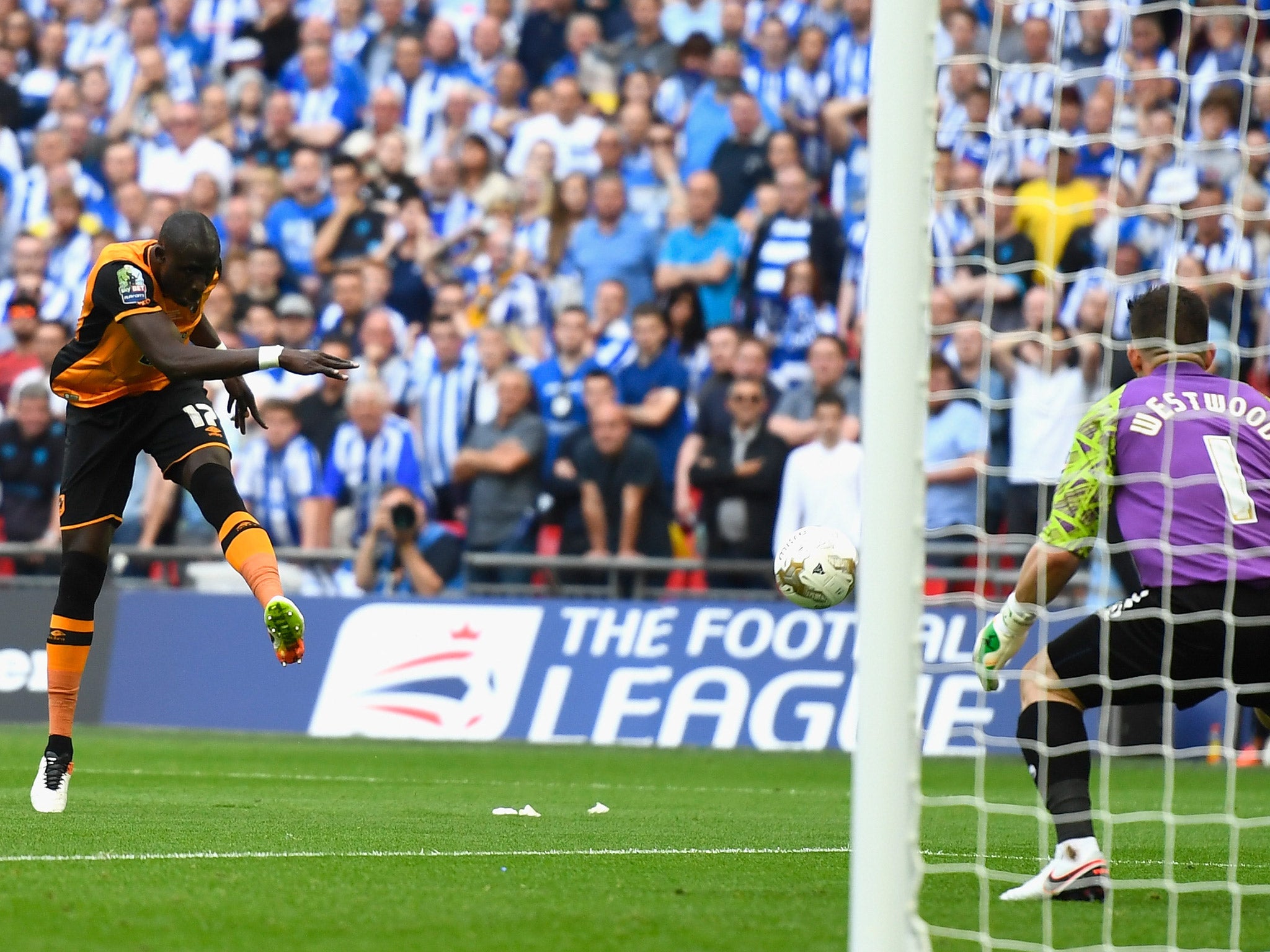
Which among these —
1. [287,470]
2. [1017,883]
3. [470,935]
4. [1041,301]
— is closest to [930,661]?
[1041,301]

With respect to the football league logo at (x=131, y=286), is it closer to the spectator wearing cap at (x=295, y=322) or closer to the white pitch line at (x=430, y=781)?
the white pitch line at (x=430, y=781)

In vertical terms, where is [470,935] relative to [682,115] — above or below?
→ below

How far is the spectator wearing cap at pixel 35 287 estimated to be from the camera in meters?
16.0

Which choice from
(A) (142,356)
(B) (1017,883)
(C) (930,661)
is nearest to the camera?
(B) (1017,883)

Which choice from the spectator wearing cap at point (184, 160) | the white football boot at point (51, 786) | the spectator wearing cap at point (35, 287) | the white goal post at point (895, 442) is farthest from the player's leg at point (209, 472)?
the spectator wearing cap at point (184, 160)

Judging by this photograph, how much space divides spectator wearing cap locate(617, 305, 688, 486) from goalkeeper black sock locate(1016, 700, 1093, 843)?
26.7ft

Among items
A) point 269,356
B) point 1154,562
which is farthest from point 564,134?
point 1154,562

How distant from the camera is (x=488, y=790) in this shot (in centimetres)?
926

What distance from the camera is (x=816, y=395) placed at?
13500 millimetres

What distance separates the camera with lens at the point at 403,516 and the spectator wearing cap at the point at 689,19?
17.4ft

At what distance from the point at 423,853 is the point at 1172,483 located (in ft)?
9.08

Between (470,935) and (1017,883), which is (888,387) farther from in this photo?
(1017,883)

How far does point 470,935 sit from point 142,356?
12.3 ft

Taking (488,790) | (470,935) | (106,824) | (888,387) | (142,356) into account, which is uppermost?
(888,387)
